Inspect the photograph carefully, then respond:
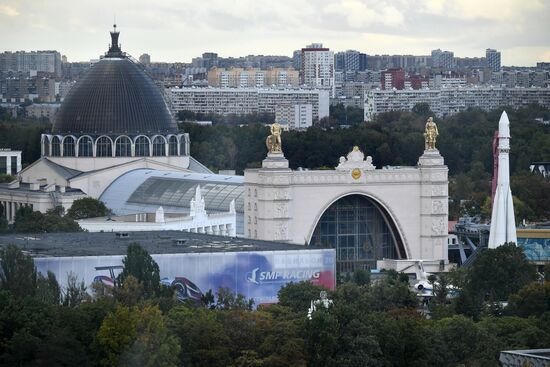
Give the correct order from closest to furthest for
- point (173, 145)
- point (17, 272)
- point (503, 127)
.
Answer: point (17, 272)
point (503, 127)
point (173, 145)

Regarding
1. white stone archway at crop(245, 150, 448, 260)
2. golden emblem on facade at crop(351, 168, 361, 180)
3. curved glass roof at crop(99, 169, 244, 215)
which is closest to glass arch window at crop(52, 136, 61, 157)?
curved glass roof at crop(99, 169, 244, 215)

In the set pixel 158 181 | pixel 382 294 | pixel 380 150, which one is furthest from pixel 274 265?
pixel 380 150

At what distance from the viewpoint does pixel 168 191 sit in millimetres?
88562

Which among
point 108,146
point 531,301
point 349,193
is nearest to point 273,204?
point 349,193

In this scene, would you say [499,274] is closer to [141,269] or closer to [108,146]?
[141,269]

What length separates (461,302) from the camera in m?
63.2

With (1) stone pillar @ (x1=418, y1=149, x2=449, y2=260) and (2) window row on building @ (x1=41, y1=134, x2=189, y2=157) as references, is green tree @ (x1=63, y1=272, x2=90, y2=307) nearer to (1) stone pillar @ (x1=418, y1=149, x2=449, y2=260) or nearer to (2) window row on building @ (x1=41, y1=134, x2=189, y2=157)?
(1) stone pillar @ (x1=418, y1=149, x2=449, y2=260)

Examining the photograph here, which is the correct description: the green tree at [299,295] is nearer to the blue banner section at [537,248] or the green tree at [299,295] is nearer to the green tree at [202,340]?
the green tree at [202,340]

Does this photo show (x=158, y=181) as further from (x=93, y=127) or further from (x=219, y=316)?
(x=219, y=316)

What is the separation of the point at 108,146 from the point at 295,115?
96.8 meters

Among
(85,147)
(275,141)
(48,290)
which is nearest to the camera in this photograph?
(48,290)

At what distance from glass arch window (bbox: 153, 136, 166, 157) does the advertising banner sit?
3115cm

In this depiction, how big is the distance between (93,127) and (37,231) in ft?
62.2

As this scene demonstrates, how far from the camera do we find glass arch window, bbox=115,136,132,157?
96.8m
